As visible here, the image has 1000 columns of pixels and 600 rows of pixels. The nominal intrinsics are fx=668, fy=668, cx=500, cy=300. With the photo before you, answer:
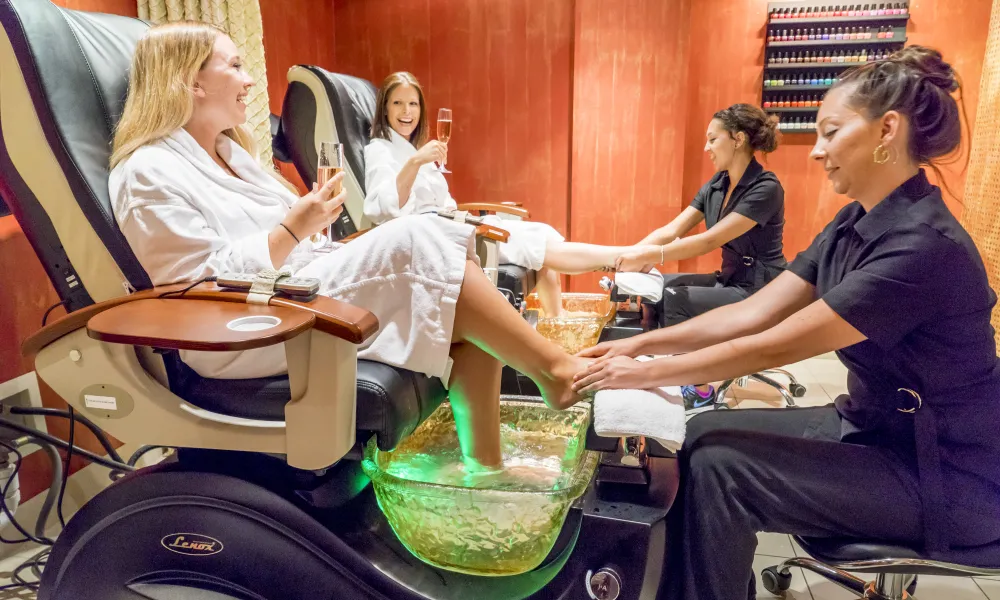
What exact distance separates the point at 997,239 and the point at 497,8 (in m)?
2.96

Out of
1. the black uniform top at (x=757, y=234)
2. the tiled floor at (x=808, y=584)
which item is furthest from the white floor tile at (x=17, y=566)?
the black uniform top at (x=757, y=234)

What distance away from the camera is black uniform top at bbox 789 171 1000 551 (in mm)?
1096

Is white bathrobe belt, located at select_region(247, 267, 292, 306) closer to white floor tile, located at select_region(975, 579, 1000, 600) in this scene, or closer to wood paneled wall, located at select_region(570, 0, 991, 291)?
white floor tile, located at select_region(975, 579, 1000, 600)

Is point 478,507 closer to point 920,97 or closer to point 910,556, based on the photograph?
point 910,556

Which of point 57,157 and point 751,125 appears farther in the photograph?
point 751,125

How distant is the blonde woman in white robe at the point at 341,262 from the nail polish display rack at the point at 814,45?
3.23 m

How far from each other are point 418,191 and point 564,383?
1.76m

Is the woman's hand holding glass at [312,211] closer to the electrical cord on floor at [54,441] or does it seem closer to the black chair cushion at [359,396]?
the black chair cushion at [359,396]

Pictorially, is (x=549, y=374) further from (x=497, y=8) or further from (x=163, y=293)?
(x=497, y=8)

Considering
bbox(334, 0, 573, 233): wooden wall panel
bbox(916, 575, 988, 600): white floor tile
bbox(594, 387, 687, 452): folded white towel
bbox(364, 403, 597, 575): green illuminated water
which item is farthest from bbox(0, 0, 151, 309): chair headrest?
bbox(334, 0, 573, 233): wooden wall panel

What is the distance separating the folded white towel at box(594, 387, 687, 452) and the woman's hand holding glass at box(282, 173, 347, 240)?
71 centimetres

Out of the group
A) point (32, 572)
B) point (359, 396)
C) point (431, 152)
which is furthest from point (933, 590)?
point (32, 572)

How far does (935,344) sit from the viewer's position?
44.2 inches

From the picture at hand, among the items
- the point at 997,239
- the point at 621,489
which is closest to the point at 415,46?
the point at 997,239
